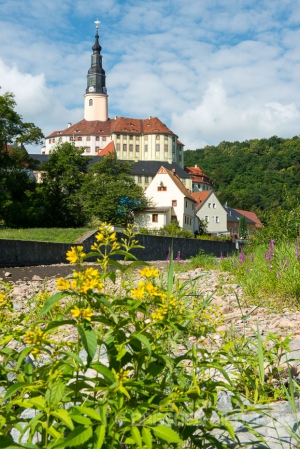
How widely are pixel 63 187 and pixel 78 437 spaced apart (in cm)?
5175

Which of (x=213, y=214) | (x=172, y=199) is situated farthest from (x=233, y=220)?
(x=172, y=199)

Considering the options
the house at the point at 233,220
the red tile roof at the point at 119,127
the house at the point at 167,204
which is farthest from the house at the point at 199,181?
the house at the point at 167,204

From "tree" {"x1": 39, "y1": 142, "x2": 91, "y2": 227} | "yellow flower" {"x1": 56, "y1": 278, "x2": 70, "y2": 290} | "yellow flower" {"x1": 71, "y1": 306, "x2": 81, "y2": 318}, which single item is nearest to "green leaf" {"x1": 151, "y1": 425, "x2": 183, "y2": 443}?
"yellow flower" {"x1": 71, "y1": 306, "x2": 81, "y2": 318}

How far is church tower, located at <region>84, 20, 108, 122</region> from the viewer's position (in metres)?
127

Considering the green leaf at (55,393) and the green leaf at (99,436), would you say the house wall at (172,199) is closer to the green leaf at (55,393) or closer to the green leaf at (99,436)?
the green leaf at (55,393)

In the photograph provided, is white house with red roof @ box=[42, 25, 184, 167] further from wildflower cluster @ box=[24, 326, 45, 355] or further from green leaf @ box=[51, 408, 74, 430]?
green leaf @ box=[51, 408, 74, 430]

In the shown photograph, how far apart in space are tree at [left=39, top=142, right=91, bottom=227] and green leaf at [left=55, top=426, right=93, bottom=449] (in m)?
44.4

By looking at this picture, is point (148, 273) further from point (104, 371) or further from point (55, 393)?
point (55, 393)

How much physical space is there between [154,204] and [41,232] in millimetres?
35423

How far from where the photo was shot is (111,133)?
390 ft

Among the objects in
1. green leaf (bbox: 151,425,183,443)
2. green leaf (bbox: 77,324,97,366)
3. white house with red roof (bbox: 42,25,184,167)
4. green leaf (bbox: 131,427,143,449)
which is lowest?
green leaf (bbox: 131,427,143,449)

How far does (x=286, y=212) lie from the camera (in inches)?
666

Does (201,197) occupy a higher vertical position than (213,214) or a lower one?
higher

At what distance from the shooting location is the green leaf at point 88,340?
1.65 metres
